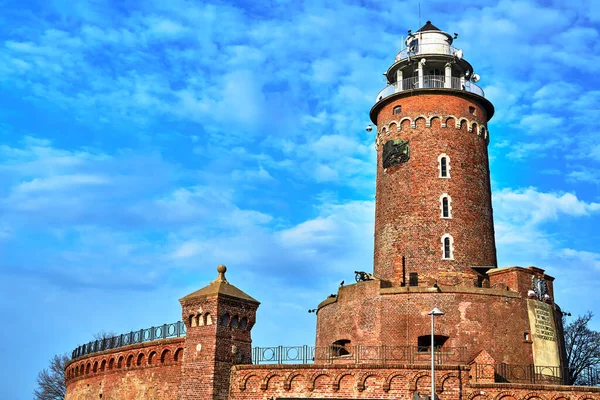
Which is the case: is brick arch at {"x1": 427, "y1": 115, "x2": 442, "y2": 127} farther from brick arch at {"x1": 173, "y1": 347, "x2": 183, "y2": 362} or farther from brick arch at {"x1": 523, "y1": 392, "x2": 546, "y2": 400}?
brick arch at {"x1": 173, "y1": 347, "x2": 183, "y2": 362}

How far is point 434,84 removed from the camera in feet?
125

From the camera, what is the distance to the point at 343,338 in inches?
1313

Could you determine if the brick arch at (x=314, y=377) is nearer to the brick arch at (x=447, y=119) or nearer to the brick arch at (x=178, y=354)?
the brick arch at (x=178, y=354)

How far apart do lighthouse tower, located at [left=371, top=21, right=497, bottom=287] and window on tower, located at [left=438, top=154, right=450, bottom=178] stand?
0.05 meters

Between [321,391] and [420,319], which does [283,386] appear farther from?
[420,319]

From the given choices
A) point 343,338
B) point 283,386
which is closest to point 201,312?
point 283,386

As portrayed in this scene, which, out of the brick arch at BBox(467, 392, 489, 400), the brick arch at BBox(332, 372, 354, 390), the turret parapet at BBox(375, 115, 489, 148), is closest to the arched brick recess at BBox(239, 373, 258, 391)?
the brick arch at BBox(332, 372, 354, 390)

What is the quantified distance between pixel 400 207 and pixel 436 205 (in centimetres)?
185

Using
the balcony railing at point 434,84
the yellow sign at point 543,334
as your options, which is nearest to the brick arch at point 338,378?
the yellow sign at point 543,334

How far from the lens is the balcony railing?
38.1 m

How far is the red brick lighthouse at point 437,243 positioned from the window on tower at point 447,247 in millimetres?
51

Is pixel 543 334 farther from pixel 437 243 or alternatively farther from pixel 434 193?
pixel 434 193

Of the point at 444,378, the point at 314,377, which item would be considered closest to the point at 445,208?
the point at 444,378

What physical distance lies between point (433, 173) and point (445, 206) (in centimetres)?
184
